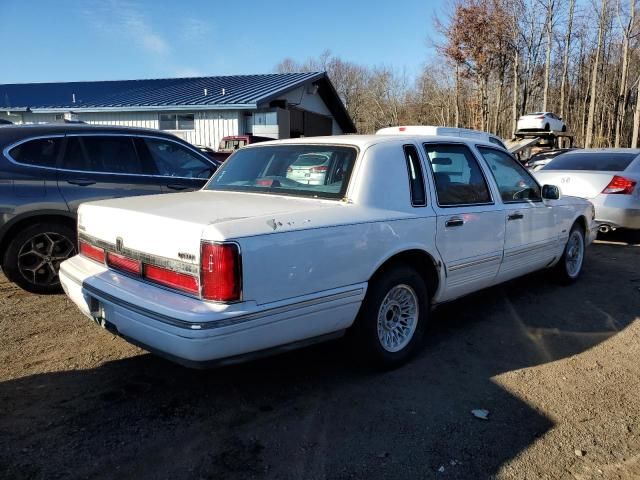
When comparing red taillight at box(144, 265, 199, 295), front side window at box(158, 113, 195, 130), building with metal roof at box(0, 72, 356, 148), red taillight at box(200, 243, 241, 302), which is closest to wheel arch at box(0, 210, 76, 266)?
red taillight at box(144, 265, 199, 295)

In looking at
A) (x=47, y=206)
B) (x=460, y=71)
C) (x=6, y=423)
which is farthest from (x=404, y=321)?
(x=460, y=71)

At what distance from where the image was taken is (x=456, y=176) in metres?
4.22

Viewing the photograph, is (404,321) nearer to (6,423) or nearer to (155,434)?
(155,434)

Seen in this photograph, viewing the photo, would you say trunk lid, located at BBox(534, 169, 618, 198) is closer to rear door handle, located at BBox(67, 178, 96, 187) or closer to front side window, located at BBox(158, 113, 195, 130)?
rear door handle, located at BBox(67, 178, 96, 187)

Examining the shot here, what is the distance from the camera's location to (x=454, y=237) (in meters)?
3.97

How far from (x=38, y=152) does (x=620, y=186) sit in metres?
→ 7.98

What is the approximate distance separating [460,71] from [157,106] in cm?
2320

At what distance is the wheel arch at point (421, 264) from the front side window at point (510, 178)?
1.20 meters

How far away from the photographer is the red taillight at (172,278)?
9.07 ft

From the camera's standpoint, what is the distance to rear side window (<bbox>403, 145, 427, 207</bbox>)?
3746mm

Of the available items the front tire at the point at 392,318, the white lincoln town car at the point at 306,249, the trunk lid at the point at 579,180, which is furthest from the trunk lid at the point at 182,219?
the trunk lid at the point at 579,180

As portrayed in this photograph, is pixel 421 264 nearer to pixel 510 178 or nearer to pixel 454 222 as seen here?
pixel 454 222

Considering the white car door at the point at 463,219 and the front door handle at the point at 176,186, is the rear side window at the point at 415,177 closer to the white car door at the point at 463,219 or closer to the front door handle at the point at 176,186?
the white car door at the point at 463,219

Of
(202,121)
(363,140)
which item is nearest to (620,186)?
(363,140)
